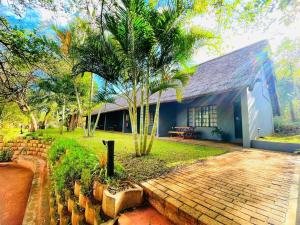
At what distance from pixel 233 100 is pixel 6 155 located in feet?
Answer: 46.8

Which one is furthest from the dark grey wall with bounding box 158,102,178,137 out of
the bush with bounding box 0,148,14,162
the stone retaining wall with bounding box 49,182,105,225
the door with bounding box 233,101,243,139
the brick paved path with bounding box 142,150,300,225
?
the bush with bounding box 0,148,14,162

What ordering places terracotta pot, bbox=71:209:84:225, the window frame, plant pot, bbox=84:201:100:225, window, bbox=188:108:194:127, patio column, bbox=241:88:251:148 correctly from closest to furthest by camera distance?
plant pot, bbox=84:201:100:225
terracotta pot, bbox=71:209:84:225
patio column, bbox=241:88:251:148
the window frame
window, bbox=188:108:194:127

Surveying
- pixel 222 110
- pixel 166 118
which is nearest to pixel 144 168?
pixel 222 110

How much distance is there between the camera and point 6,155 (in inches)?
399

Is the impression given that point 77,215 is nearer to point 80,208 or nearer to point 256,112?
point 80,208

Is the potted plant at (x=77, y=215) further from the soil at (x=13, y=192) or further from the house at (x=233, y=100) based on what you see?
the house at (x=233, y=100)

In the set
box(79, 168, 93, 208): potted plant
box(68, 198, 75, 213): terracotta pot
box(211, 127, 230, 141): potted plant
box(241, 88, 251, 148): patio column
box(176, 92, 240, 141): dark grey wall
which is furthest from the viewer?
box(211, 127, 230, 141): potted plant

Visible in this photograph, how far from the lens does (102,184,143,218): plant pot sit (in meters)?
2.39

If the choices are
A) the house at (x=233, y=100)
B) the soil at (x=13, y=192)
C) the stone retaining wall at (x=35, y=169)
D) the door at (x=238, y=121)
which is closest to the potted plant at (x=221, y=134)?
the house at (x=233, y=100)

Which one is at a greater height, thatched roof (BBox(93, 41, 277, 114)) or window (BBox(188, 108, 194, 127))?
thatched roof (BBox(93, 41, 277, 114))

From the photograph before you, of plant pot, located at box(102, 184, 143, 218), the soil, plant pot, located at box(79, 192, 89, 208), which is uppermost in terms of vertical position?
plant pot, located at box(102, 184, 143, 218)

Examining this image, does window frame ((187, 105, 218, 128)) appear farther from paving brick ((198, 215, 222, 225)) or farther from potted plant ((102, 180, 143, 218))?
paving brick ((198, 215, 222, 225))

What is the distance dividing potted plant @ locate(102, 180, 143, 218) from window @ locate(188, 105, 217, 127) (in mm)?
8098

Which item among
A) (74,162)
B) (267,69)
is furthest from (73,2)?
(267,69)
